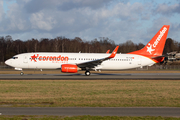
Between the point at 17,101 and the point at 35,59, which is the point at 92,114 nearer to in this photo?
the point at 17,101

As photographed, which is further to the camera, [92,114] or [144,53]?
[144,53]

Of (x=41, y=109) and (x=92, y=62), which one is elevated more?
(x=92, y=62)

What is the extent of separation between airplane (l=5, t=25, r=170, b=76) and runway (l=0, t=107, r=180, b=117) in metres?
20.3

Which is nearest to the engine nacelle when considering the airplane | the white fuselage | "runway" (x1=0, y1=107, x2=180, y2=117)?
the airplane

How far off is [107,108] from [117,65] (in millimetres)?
24411

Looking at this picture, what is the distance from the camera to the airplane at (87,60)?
105 ft

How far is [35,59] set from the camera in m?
32.2

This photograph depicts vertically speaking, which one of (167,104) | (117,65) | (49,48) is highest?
(49,48)

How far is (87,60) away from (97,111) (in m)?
23.8

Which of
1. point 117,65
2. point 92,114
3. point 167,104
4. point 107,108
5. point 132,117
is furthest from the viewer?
point 117,65

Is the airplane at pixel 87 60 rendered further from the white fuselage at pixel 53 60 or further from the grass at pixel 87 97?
→ the grass at pixel 87 97

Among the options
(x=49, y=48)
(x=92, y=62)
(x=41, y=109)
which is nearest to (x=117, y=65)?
(x=92, y=62)

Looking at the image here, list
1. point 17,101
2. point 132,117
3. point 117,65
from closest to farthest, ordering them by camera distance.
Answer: point 132,117 → point 17,101 → point 117,65

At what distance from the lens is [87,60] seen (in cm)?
3331
